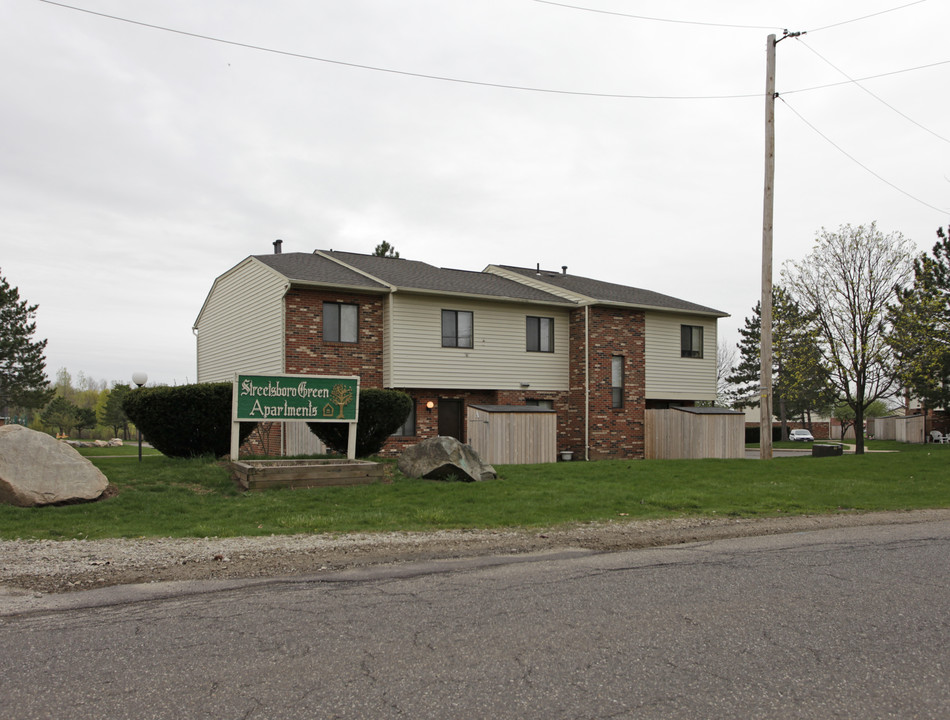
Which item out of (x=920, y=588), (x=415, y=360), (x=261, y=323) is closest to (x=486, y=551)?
(x=920, y=588)

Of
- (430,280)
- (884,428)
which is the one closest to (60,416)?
(430,280)

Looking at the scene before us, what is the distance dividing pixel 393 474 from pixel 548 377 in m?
12.9

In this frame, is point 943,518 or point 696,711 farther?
point 943,518

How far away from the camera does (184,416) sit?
16.6 metres

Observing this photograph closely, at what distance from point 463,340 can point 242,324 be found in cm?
791

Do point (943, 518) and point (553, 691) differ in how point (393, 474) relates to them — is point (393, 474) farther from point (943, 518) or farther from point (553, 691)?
point (553, 691)

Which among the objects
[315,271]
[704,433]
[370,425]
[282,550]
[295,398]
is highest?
[315,271]

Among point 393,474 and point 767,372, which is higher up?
point 767,372

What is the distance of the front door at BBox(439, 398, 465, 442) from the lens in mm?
26109

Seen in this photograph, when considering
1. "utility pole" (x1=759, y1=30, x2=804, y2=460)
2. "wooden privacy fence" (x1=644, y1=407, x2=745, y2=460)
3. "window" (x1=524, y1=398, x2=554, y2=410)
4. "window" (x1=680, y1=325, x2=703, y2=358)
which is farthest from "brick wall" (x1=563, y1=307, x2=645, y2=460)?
"utility pole" (x1=759, y1=30, x2=804, y2=460)

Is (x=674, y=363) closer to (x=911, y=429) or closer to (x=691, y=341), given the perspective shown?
(x=691, y=341)

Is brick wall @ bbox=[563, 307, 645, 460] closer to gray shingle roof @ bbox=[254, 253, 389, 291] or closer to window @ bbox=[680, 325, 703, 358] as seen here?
window @ bbox=[680, 325, 703, 358]

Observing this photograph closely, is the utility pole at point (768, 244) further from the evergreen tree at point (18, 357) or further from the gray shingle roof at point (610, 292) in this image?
the evergreen tree at point (18, 357)

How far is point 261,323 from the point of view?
24.8 meters
